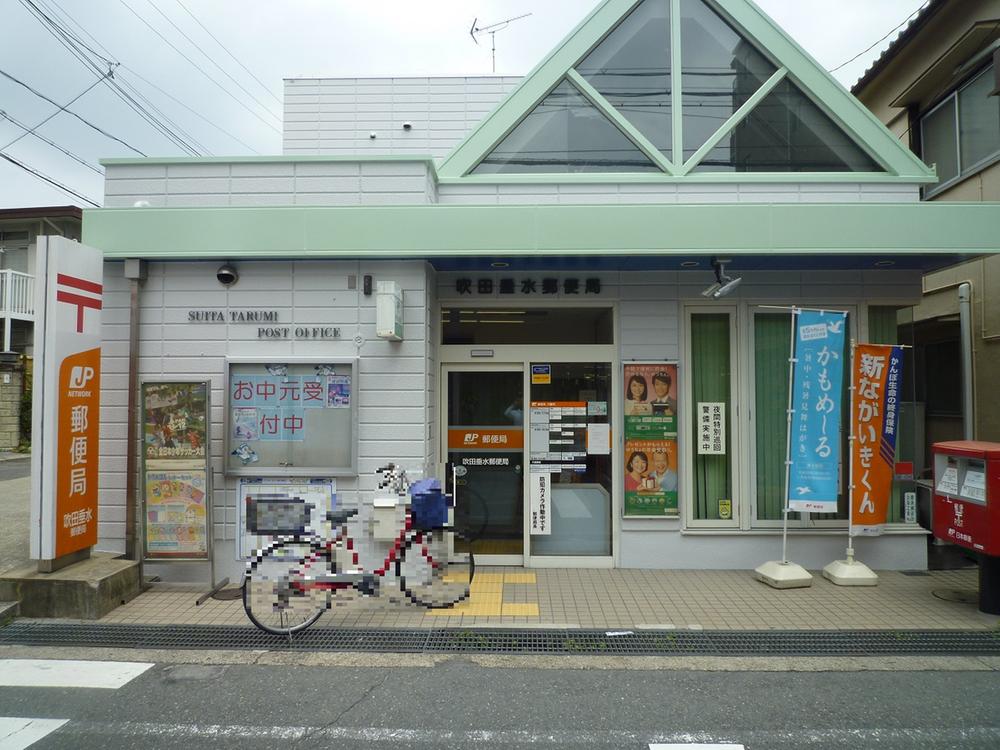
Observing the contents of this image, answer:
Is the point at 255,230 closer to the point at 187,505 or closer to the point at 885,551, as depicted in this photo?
the point at 187,505

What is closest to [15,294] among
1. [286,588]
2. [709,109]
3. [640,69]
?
[286,588]

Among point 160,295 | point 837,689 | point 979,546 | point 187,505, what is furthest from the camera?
point 160,295

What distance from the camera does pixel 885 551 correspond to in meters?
7.13

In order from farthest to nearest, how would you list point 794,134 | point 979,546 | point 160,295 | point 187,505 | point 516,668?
1. point 794,134
2. point 160,295
3. point 187,505
4. point 979,546
5. point 516,668

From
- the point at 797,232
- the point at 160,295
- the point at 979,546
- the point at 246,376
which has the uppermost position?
the point at 797,232

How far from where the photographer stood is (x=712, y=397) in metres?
7.32

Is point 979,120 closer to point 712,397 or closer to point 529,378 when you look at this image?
point 712,397

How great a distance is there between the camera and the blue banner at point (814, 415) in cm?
657

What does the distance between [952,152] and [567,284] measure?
7.44 m

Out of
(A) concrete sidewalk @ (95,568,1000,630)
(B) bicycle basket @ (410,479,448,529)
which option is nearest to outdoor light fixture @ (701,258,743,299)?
Answer: (A) concrete sidewalk @ (95,568,1000,630)

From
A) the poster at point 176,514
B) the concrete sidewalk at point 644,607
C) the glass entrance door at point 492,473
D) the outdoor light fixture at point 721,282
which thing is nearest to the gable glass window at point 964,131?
the outdoor light fixture at point 721,282

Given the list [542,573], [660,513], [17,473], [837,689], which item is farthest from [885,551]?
[17,473]

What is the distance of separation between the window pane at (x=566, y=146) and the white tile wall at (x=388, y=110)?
562cm

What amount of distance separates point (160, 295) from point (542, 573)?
5.17 m
